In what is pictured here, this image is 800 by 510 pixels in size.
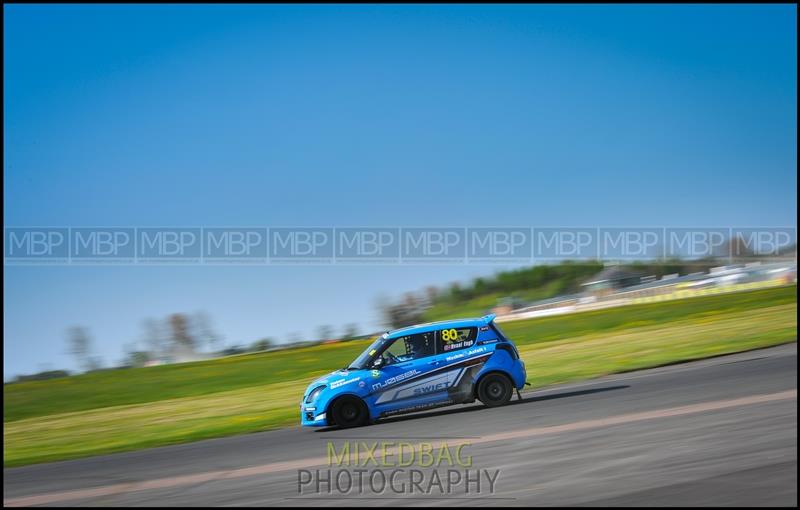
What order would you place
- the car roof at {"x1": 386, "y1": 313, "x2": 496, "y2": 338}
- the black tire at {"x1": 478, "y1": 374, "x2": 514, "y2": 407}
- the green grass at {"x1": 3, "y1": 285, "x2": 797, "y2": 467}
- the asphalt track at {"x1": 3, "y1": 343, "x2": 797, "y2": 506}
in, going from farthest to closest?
the green grass at {"x1": 3, "y1": 285, "x2": 797, "y2": 467} → the car roof at {"x1": 386, "y1": 313, "x2": 496, "y2": 338} → the black tire at {"x1": 478, "y1": 374, "x2": 514, "y2": 407} → the asphalt track at {"x1": 3, "y1": 343, "x2": 797, "y2": 506}

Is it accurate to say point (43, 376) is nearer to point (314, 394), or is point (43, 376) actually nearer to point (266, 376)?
point (266, 376)

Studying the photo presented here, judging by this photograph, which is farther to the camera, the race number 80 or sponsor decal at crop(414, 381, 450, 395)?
the race number 80

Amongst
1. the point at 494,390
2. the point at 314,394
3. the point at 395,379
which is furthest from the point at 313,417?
the point at 494,390

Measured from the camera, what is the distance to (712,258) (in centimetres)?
5547

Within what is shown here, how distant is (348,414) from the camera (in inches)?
556

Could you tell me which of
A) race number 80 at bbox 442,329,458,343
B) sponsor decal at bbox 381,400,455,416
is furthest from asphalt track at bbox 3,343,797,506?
race number 80 at bbox 442,329,458,343

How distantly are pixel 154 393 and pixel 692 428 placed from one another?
2579 centimetres

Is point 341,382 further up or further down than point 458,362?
further down

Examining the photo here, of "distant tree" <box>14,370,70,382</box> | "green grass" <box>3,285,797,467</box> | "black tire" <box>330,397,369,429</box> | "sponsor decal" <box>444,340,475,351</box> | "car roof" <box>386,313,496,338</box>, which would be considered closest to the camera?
"black tire" <box>330,397,369,429</box>

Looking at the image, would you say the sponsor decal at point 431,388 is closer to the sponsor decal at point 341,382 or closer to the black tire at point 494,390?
the black tire at point 494,390

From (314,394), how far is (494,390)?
3.29 meters

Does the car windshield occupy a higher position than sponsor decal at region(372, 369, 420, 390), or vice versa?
the car windshield

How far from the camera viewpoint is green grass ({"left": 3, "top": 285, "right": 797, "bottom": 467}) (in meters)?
20.0

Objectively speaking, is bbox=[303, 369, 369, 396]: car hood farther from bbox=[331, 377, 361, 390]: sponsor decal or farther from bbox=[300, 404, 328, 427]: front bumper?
bbox=[300, 404, 328, 427]: front bumper
